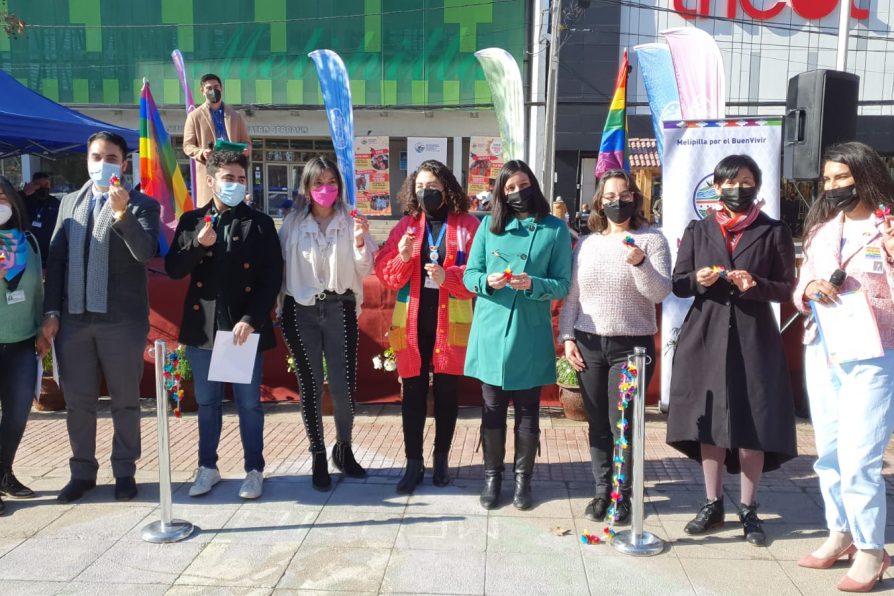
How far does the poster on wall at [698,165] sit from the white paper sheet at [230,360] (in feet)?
10.8

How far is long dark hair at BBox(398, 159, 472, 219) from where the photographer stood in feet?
13.8

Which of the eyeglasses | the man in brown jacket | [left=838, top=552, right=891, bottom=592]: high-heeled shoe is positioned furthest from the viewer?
the man in brown jacket

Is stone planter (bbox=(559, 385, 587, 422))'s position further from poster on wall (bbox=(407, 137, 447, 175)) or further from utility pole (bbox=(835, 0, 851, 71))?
poster on wall (bbox=(407, 137, 447, 175))

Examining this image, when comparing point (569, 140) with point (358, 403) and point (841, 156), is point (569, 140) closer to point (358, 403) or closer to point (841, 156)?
point (358, 403)

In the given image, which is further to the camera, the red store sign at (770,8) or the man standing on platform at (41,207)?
the red store sign at (770,8)

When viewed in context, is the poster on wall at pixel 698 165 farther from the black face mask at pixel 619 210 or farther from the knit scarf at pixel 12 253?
the knit scarf at pixel 12 253

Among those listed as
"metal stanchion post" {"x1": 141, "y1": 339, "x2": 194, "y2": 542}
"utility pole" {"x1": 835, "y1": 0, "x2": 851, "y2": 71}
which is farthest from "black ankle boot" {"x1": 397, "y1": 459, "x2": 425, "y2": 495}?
"utility pole" {"x1": 835, "y1": 0, "x2": 851, "y2": 71}

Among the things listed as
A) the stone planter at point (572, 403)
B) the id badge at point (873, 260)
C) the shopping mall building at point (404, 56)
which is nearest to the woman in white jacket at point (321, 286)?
the stone planter at point (572, 403)

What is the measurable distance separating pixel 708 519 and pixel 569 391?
227 centimetres

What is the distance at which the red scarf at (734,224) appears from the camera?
11.8ft

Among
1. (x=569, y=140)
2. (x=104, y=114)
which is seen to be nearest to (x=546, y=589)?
(x=569, y=140)

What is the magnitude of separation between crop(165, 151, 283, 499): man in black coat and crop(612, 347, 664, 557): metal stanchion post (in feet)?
6.82

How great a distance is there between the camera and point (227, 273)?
13.3ft

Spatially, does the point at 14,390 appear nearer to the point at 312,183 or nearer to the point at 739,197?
the point at 312,183
